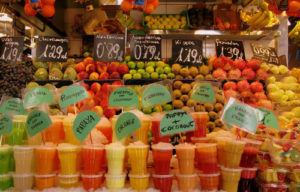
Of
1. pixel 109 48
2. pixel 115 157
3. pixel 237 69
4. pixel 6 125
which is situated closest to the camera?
pixel 115 157

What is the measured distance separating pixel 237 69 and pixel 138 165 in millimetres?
2852

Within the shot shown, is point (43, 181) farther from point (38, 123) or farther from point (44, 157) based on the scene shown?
point (38, 123)

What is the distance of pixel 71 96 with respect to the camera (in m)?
1.60

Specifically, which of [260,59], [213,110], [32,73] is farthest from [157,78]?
[32,73]

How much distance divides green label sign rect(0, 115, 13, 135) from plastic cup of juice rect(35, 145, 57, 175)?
0.23 m

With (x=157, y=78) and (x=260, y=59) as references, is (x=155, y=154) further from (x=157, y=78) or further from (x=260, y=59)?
(x=260, y=59)

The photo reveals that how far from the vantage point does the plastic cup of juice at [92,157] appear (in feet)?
4.72

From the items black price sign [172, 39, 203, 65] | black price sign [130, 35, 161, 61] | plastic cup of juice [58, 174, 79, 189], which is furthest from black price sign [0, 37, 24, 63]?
plastic cup of juice [58, 174, 79, 189]

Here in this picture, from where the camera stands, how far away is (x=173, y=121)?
1.48 m

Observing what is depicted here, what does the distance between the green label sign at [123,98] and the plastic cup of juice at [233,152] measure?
59 centimetres

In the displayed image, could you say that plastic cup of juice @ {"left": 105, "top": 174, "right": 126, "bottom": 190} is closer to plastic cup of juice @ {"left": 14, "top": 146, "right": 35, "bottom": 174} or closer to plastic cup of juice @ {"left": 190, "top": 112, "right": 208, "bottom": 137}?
plastic cup of juice @ {"left": 14, "top": 146, "right": 35, "bottom": 174}

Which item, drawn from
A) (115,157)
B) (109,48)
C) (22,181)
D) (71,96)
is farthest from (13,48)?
(115,157)

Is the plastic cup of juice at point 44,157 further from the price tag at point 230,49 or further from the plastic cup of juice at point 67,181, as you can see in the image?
the price tag at point 230,49

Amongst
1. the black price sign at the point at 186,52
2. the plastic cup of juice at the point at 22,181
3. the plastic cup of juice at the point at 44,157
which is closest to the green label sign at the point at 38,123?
the plastic cup of juice at the point at 44,157
